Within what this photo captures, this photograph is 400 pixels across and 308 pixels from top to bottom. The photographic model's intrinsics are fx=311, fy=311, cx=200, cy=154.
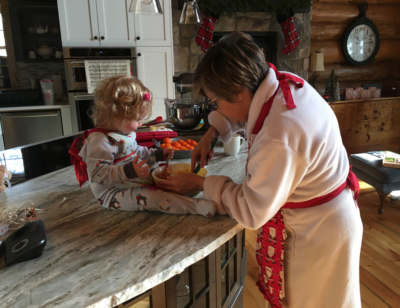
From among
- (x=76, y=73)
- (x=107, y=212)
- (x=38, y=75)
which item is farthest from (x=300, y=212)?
(x=38, y=75)

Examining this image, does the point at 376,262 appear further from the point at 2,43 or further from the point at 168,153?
the point at 2,43

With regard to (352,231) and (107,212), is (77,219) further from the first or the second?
(352,231)

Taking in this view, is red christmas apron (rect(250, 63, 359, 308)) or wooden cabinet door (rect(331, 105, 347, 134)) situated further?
wooden cabinet door (rect(331, 105, 347, 134))

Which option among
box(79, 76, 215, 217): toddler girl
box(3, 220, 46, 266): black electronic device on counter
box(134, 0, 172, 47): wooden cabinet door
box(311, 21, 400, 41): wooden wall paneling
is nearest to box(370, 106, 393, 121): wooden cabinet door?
box(311, 21, 400, 41): wooden wall paneling

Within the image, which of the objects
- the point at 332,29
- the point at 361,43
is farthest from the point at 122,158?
the point at 361,43

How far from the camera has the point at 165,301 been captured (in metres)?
0.81

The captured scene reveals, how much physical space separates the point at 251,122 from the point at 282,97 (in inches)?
4.2

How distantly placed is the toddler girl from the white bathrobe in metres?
0.14

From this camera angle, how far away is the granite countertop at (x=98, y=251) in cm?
63

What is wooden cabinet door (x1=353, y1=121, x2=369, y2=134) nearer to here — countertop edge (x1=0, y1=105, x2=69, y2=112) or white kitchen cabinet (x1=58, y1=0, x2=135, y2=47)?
white kitchen cabinet (x1=58, y1=0, x2=135, y2=47)

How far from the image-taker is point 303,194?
2.84 feet

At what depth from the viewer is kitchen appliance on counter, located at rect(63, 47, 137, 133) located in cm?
353

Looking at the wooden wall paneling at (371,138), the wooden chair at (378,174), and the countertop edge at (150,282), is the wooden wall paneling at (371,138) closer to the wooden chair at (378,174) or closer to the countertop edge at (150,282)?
the wooden chair at (378,174)

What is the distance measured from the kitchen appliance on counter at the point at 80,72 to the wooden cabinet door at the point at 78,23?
0.35 ft
